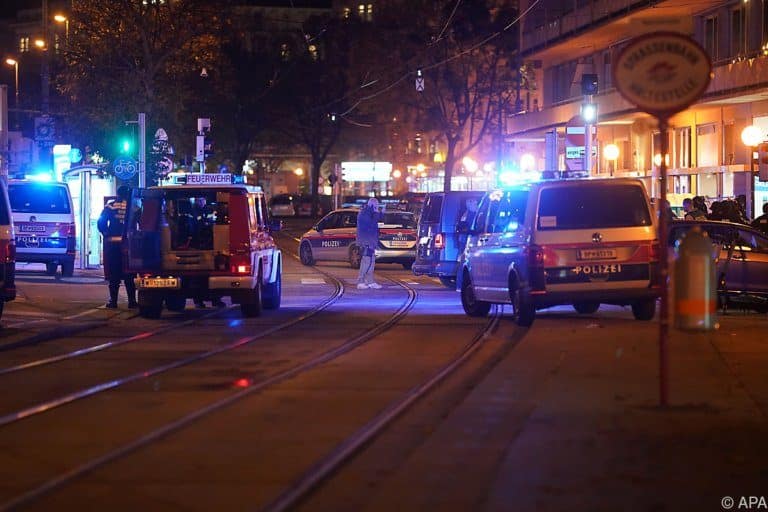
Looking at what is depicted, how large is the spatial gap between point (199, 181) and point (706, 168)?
68.8ft

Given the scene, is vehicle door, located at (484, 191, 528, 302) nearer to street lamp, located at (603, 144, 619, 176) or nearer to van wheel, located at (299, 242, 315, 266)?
van wheel, located at (299, 242, 315, 266)

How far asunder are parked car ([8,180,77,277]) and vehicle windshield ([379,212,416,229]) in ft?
29.0

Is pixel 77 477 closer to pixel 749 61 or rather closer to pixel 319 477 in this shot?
pixel 319 477

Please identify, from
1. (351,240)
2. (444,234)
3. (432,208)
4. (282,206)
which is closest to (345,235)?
(351,240)

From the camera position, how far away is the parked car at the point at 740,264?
21.3 meters

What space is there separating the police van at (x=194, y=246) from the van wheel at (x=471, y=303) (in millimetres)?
3330

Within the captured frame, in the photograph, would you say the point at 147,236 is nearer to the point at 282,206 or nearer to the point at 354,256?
the point at 354,256

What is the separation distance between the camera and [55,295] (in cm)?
2581

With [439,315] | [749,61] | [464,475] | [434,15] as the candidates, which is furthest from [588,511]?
[434,15]

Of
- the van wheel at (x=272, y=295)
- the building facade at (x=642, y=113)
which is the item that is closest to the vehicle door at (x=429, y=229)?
the building facade at (x=642, y=113)

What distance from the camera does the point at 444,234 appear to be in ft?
91.0

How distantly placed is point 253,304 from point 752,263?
26.7 ft

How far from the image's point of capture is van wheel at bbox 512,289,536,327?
1811 cm

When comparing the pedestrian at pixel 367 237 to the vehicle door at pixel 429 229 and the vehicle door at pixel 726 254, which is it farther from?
the vehicle door at pixel 726 254
